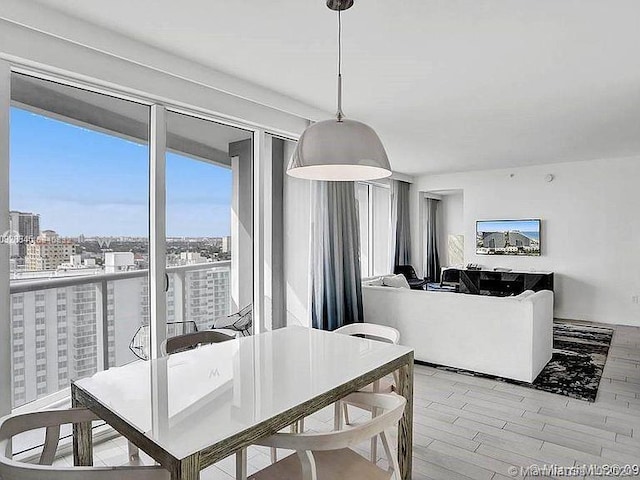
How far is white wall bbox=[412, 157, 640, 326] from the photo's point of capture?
6.15 m

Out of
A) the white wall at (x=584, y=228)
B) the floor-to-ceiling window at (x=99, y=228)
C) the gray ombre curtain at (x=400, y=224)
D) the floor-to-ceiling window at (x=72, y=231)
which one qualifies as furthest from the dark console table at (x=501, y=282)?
the floor-to-ceiling window at (x=72, y=231)

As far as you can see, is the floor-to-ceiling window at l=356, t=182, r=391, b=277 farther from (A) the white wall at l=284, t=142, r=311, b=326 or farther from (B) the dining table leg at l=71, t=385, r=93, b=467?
(B) the dining table leg at l=71, t=385, r=93, b=467

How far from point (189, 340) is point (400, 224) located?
596cm

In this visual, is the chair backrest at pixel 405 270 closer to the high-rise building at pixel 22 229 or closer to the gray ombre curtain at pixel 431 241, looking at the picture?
the gray ombre curtain at pixel 431 241

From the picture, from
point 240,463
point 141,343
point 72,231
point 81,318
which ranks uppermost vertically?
point 72,231

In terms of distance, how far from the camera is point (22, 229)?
95.2 inches

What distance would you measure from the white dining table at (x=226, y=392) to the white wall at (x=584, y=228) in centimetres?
555

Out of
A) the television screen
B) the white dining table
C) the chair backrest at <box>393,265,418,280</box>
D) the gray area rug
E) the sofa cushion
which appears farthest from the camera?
the chair backrest at <box>393,265,418,280</box>

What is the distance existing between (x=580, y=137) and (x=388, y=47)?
3584mm

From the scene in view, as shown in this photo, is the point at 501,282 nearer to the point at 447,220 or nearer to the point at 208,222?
the point at 447,220

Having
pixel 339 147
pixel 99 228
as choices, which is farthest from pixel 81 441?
pixel 339 147

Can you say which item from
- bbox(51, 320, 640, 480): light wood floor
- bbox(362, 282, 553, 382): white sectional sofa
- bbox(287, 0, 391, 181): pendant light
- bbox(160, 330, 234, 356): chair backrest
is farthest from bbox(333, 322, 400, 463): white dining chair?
bbox(362, 282, 553, 382): white sectional sofa

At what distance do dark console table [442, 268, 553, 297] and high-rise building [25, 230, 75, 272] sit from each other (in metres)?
6.00

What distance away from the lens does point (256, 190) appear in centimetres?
392
